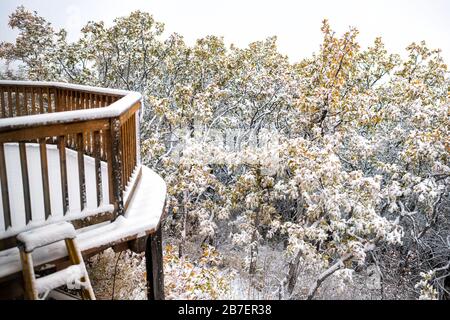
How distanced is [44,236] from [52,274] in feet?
0.98

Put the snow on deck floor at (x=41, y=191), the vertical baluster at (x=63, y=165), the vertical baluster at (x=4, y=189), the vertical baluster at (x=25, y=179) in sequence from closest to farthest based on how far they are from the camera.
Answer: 1. the vertical baluster at (x=4, y=189)
2. the vertical baluster at (x=25, y=179)
3. the vertical baluster at (x=63, y=165)
4. the snow on deck floor at (x=41, y=191)

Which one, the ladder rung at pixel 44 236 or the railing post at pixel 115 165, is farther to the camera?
the railing post at pixel 115 165

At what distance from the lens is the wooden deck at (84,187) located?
7.91 ft

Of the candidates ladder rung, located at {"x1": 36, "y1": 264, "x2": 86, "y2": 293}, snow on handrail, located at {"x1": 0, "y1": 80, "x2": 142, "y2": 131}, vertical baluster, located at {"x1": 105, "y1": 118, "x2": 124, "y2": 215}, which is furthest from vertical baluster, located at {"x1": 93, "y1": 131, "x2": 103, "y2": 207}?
ladder rung, located at {"x1": 36, "y1": 264, "x2": 86, "y2": 293}

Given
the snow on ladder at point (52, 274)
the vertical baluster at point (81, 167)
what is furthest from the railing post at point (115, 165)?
the snow on ladder at point (52, 274)

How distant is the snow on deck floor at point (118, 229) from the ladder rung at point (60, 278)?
205 millimetres

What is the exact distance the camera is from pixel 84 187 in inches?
113

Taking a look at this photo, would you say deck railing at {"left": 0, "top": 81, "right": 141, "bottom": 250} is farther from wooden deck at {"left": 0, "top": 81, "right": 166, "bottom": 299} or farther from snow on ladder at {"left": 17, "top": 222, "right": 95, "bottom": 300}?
snow on ladder at {"left": 17, "top": 222, "right": 95, "bottom": 300}

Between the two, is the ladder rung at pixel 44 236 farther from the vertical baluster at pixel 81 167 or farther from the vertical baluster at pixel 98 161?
the vertical baluster at pixel 98 161

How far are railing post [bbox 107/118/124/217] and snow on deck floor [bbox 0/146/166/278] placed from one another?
0.19 meters

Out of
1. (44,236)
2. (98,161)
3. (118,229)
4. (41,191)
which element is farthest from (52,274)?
(41,191)

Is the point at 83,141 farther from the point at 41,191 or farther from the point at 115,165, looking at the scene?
the point at 41,191
